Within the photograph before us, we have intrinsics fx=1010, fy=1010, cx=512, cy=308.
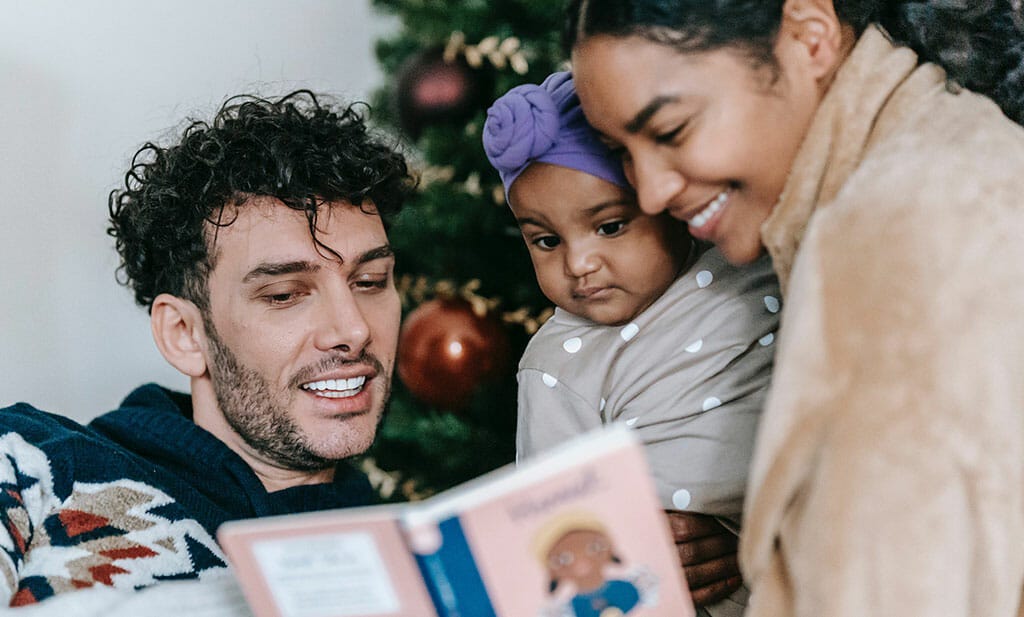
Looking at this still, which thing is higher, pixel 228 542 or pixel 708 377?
pixel 228 542

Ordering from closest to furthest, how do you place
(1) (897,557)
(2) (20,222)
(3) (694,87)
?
(1) (897,557) → (3) (694,87) → (2) (20,222)

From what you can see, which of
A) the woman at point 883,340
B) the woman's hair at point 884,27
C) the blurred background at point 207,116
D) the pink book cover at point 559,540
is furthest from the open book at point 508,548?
the blurred background at point 207,116

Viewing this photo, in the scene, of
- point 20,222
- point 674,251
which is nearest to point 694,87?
point 674,251

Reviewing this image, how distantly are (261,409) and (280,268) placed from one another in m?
0.22

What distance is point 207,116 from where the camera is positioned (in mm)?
2193

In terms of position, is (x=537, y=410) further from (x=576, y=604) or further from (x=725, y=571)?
(x=576, y=604)

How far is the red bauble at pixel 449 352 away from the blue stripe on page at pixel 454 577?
1245 millimetres

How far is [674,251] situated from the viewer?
1.34m

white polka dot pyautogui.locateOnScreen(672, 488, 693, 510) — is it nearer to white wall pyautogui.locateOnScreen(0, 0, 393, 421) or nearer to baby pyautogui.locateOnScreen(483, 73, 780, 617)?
baby pyautogui.locateOnScreen(483, 73, 780, 617)

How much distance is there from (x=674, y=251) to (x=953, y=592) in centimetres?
62

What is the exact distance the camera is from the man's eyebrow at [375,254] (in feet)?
5.11

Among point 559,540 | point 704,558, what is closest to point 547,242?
point 704,558

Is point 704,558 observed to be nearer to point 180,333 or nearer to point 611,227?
point 611,227

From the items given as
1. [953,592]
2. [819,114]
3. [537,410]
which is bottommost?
[537,410]
